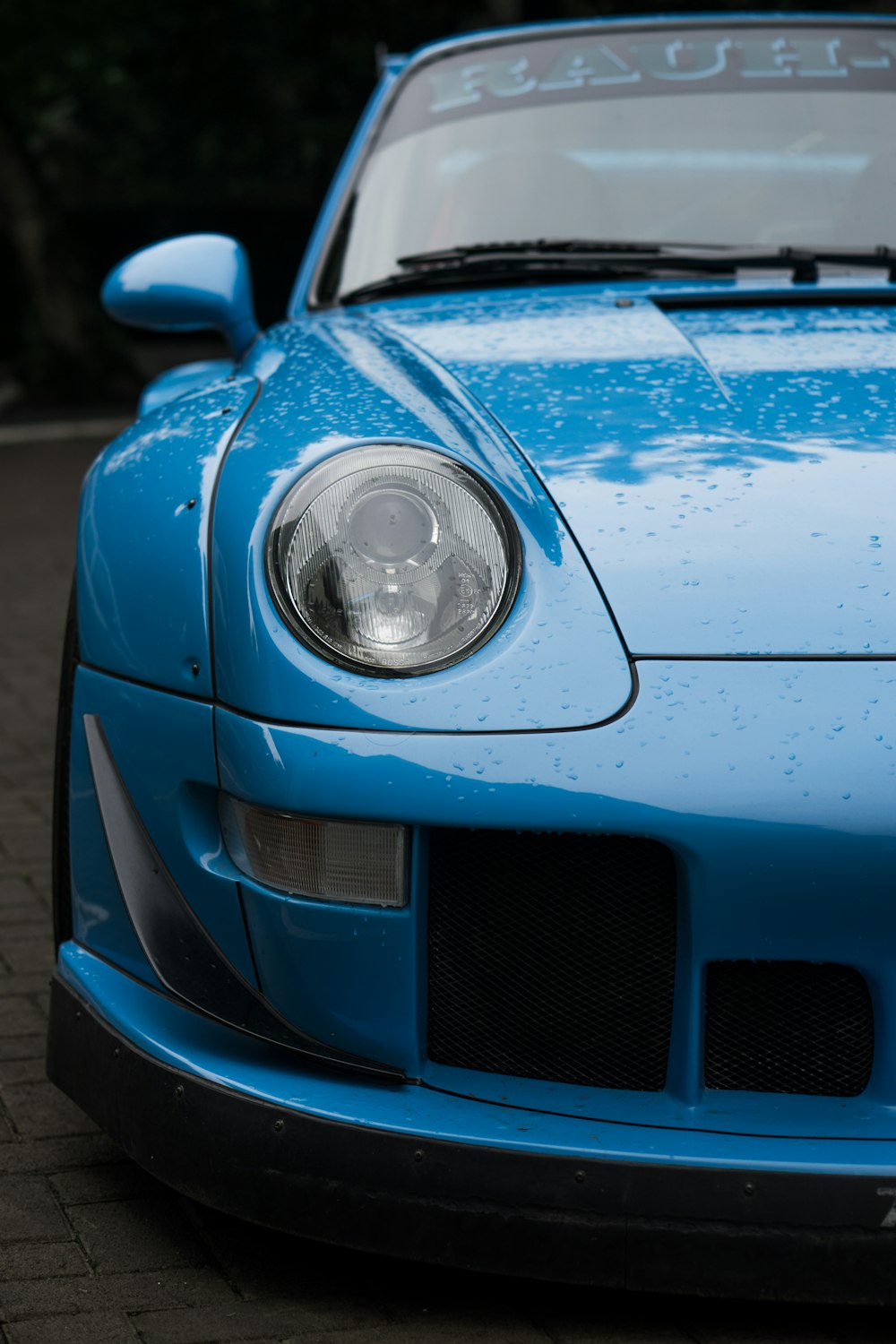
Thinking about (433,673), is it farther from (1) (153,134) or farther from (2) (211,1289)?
(1) (153,134)

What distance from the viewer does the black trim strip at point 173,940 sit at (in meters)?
1.86

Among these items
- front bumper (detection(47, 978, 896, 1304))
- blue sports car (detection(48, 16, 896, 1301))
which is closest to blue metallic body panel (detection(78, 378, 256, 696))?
blue sports car (detection(48, 16, 896, 1301))

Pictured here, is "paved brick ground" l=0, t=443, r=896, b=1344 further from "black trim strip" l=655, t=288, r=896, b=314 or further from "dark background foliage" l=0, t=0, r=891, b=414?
"dark background foliage" l=0, t=0, r=891, b=414

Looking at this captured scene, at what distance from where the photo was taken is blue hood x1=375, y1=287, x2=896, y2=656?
71.2 inches

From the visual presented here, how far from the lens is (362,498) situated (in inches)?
75.9

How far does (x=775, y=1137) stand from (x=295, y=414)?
40.0 inches

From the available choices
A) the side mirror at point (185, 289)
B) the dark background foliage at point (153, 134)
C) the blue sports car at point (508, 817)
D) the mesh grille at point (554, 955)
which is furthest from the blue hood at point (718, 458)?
the dark background foliage at point (153, 134)

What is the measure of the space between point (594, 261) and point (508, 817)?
145cm

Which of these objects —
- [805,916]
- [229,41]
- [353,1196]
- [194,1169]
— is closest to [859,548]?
[805,916]

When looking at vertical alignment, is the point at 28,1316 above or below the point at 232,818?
below

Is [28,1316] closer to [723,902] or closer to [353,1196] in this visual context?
[353,1196]

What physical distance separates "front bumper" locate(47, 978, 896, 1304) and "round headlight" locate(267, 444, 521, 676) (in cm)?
48

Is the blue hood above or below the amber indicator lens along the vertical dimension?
above

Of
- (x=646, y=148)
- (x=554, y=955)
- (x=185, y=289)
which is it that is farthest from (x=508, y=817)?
(x=646, y=148)
